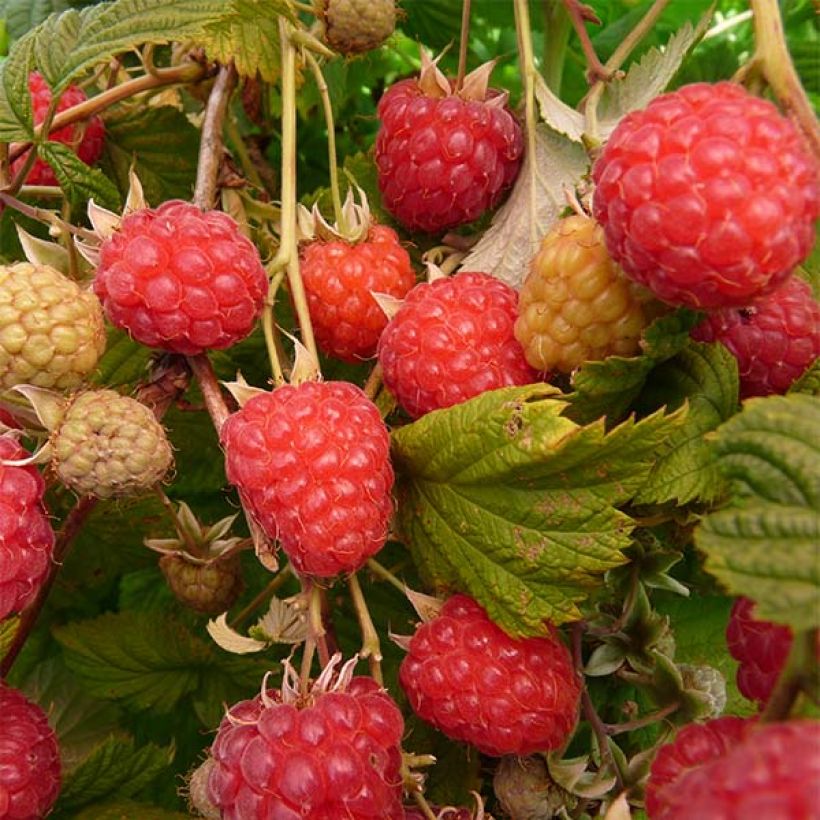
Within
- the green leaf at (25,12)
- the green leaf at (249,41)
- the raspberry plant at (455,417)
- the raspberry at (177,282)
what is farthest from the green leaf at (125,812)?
the green leaf at (25,12)

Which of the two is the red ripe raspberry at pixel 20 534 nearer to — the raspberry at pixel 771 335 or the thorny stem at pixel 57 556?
the thorny stem at pixel 57 556

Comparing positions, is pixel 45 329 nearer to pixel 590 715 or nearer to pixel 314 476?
→ pixel 314 476

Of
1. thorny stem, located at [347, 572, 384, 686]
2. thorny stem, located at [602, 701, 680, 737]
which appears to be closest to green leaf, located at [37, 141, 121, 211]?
thorny stem, located at [347, 572, 384, 686]

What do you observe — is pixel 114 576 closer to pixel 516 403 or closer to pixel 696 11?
pixel 516 403

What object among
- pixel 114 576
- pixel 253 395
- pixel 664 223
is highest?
pixel 664 223

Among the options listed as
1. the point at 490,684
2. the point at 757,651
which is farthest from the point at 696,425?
the point at 490,684

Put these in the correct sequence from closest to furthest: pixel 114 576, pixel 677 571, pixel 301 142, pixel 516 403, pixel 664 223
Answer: pixel 664 223 → pixel 516 403 → pixel 677 571 → pixel 114 576 → pixel 301 142

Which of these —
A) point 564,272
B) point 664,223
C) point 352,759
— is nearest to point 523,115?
point 564,272
